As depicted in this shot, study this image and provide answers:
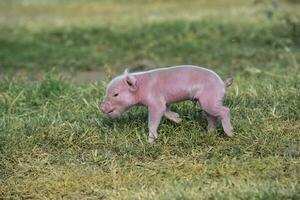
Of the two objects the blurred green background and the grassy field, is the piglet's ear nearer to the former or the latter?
the grassy field

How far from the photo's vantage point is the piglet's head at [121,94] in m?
5.19

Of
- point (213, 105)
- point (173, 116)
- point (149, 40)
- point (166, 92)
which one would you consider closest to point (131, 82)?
point (166, 92)

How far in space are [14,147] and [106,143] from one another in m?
0.65

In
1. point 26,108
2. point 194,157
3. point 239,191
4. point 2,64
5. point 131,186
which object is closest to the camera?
point 239,191

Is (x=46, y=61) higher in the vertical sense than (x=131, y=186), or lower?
lower

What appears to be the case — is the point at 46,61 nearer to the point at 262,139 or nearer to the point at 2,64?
the point at 2,64

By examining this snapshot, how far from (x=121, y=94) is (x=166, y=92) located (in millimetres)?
310

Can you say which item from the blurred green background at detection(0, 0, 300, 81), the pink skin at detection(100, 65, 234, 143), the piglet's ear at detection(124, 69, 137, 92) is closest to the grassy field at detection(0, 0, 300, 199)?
the blurred green background at detection(0, 0, 300, 81)

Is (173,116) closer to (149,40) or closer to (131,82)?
(131,82)

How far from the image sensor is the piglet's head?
519 centimetres

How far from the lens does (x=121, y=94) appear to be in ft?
17.1

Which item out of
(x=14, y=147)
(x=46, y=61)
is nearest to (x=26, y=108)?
(x=14, y=147)

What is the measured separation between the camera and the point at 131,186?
4719mm

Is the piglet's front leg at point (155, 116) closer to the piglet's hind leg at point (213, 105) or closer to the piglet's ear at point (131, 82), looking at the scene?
the piglet's ear at point (131, 82)
